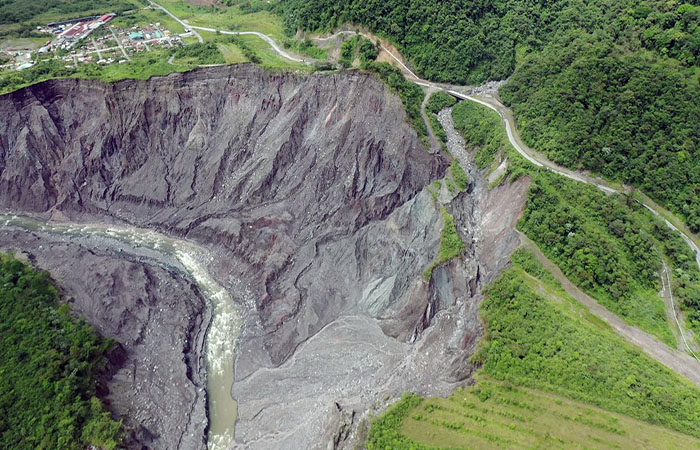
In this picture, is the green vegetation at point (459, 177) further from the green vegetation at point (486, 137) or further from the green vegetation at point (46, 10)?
the green vegetation at point (46, 10)

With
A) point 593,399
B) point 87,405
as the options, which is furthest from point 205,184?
point 593,399

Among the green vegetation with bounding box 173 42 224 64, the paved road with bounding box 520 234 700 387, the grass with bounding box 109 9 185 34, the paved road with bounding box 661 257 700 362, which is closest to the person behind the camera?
the paved road with bounding box 520 234 700 387

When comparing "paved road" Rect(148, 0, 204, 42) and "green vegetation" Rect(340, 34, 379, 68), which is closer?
"green vegetation" Rect(340, 34, 379, 68)

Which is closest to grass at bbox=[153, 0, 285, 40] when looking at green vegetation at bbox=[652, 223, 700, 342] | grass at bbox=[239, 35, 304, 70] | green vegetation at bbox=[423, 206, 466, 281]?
grass at bbox=[239, 35, 304, 70]

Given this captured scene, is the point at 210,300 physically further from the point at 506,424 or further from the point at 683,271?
the point at 683,271

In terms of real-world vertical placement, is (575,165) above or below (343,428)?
above

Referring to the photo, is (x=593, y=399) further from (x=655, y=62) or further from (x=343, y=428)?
(x=655, y=62)

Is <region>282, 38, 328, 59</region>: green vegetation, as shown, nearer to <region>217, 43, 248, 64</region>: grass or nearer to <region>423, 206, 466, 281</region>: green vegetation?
<region>217, 43, 248, 64</region>: grass

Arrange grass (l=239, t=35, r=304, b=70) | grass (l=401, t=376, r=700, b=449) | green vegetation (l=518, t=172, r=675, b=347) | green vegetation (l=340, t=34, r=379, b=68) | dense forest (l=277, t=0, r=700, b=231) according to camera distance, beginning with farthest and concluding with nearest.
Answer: green vegetation (l=340, t=34, r=379, b=68) → grass (l=239, t=35, r=304, b=70) → dense forest (l=277, t=0, r=700, b=231) → green vegetation (l=518, t=172, r=675, b=347) → grass (l=401, t=376, r=700, b=449)
